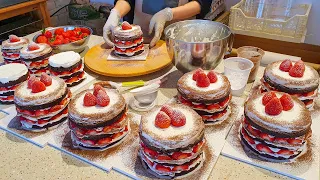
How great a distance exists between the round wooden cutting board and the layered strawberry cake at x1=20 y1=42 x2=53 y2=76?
25 cm

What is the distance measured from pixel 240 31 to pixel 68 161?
176 cm

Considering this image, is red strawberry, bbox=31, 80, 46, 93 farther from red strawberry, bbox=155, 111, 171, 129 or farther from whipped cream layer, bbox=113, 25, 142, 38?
whipped cream layer, bbox=113, 25, 142, 38

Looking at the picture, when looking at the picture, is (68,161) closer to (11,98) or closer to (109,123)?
(109,123)

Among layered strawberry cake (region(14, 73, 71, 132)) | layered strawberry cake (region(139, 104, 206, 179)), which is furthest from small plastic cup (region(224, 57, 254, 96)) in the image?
layered strawberry cake (region(14, 73, 71, 132))

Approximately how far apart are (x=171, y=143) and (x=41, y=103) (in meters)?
0.62

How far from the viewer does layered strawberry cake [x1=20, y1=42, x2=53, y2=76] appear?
1542 mm

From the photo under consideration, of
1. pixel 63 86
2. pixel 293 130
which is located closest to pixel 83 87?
pixel 63 86

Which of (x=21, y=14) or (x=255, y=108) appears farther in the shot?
(x=21, y=14)

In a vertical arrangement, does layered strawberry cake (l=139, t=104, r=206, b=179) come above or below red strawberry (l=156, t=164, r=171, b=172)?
above

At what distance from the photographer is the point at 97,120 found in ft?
3.34

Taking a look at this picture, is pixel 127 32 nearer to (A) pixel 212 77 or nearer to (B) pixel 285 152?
(A) pixel 212 77

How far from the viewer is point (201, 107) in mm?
1161

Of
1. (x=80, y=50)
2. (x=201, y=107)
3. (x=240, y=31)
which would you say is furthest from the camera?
(x=240, y=31)

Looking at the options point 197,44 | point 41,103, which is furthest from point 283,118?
point 41,103
